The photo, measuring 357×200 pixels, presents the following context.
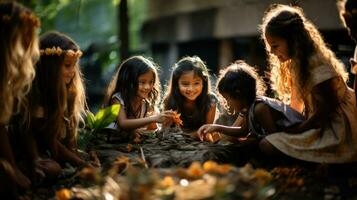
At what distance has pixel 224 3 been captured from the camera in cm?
1466

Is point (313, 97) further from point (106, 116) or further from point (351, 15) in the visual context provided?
point (106, 116)

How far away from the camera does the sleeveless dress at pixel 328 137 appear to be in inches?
204

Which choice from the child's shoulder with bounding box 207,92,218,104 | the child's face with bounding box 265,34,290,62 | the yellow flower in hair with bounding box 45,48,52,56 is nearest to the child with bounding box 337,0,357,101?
the child's face with bounding box 265,34,290,62

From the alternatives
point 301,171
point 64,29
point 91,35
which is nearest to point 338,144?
point 301,171

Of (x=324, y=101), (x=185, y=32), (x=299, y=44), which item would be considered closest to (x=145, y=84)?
(x=299, y=44)

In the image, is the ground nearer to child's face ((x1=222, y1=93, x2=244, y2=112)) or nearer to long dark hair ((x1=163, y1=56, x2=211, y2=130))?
child's face ((x1=222, y1=93, x2=244, y2=112))

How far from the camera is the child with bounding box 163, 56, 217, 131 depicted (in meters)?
6.58

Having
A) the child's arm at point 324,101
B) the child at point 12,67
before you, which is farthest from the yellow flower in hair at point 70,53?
the child's arm at point 324,101

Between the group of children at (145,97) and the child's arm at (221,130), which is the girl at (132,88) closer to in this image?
the group of children at (145,97)

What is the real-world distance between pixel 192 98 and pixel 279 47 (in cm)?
134

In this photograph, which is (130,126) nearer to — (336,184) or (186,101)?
(186,101)

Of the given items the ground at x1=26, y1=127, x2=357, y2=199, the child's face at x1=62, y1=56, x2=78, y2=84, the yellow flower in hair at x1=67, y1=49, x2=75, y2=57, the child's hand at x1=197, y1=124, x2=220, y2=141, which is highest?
the yellow flower in hair at x1=67, y1=49, x2=75, y2=57

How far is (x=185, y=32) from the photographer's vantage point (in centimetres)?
1702

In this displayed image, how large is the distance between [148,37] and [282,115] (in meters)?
16.2
